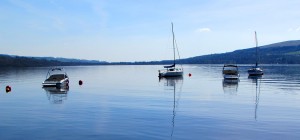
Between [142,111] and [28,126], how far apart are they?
33.6ft

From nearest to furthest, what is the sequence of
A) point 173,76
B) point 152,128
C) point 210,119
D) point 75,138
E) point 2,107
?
point 75,138, point 152,128, point 210,119, point 2,107, point 173,76

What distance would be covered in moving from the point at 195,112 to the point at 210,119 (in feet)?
11.5

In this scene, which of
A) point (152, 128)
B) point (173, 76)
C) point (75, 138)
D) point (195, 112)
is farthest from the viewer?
point (173, 76)

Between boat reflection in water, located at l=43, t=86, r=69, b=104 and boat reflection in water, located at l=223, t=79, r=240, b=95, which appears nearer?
boat reflection in water, located at l=43, t=86, r=69, b=104

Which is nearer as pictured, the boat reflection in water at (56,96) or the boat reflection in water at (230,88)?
the boat reflection in water at (56,96)

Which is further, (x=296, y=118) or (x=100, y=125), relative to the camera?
(x=296, y=118)

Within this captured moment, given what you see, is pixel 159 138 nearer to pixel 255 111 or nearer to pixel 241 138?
pixel 241 138

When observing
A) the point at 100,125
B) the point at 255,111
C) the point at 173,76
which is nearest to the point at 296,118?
the point at 255,111

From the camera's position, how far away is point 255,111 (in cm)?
2895

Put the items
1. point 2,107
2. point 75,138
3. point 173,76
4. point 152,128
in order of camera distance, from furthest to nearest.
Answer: point 173,76, point 2,107, point 152,128, point 75,138

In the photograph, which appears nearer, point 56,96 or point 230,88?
point 56,96

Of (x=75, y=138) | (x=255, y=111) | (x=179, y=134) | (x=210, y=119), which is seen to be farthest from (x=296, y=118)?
(x=75, y=138)

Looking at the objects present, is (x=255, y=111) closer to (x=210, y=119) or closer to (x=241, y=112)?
(x=241, y=112)

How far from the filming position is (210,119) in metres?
24.7
